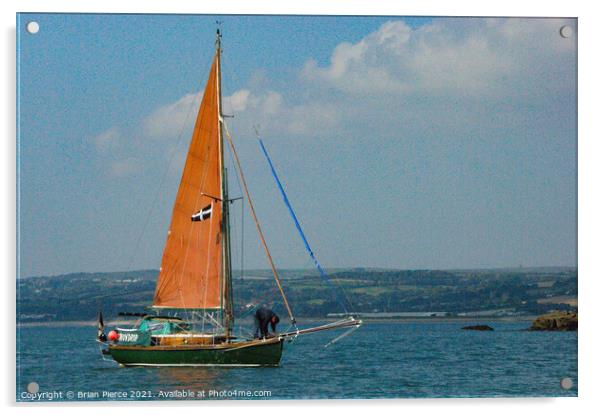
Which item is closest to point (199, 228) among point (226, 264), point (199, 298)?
Result: point (226, 264)

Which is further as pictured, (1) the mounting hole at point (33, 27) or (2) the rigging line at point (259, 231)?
(2) the rigging line at point (259, 231)

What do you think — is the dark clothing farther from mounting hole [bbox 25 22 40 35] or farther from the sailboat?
→ mounting hole [bbox 25 22 40 35]

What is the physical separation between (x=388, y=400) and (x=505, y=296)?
2557 millimetres

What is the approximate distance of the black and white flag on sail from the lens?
66.8 ft

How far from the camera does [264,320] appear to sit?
20.0 m

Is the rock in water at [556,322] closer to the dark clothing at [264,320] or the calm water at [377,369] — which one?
the calm water at [377,369]

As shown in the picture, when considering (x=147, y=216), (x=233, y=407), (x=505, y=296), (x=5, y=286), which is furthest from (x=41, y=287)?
(x=505, y=296)

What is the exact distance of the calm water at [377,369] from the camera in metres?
17.9

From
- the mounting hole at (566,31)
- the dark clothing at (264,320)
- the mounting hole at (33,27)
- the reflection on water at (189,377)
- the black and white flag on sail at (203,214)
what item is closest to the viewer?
the mounting hole at (33,27)

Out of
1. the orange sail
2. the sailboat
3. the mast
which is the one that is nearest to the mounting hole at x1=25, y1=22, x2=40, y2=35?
the orange sail

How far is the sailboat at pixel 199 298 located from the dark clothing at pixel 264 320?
22cm

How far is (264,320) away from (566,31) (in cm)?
627

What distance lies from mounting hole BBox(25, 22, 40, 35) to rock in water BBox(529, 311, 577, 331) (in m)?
8.06

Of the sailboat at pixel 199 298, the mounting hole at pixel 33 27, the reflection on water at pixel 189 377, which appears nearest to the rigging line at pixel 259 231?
the sailboat at pixel 199 298
